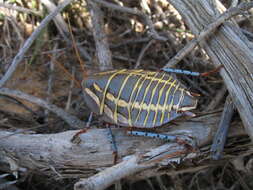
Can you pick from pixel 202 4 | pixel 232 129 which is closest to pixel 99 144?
pixel 232 129

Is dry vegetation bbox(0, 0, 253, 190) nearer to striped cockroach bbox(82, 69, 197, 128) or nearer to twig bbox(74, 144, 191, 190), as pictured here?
striped cockroach bbox(82, 69, 197, 128)

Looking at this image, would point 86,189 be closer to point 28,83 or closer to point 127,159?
point 127,159

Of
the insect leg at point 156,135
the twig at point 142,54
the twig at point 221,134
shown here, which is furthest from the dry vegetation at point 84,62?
the twig at point 221,134

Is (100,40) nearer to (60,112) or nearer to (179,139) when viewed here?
(60,112)

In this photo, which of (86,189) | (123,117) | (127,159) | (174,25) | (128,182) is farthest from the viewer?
(174,25)

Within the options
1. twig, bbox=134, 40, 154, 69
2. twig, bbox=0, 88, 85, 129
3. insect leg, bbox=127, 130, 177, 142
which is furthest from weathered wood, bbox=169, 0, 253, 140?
twig, bbox=0, 88, 85, 129

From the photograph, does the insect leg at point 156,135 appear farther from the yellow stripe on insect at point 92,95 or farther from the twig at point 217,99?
the twig at point 217,99
